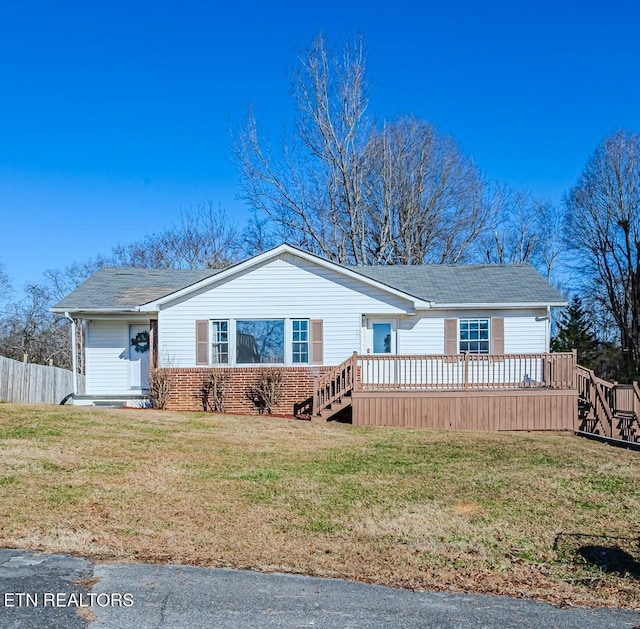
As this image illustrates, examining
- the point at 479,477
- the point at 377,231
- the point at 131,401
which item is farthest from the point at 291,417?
the point at 377,231

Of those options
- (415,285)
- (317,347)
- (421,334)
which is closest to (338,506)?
(317,347)

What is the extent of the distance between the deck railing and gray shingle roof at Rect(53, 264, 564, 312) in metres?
2.73

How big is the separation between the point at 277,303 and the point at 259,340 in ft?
3.56

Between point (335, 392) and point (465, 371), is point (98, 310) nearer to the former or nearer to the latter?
point (335, 392)

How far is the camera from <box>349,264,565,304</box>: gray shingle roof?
19172 millimetres

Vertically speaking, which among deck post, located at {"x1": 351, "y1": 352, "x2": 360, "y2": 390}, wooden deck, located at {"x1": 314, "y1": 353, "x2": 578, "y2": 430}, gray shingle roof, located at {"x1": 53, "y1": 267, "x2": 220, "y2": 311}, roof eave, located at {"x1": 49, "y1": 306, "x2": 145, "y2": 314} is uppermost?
gray shingle roof, located at {"x1": 53, "y1": 267, "x2": 220, "y2": 311}

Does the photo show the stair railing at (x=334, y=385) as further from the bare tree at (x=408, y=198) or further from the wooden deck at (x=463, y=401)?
the bare tree at (x=408, y=198)

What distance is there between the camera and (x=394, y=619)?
493 cm

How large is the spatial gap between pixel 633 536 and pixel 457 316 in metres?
12.2

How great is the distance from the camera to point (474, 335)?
19219mm

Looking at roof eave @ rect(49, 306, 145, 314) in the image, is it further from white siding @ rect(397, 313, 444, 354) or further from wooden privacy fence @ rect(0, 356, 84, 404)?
white siding @ rect(397, 313, 444, 354)

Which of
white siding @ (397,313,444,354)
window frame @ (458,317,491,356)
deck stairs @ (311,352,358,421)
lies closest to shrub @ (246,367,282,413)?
deck stairs @ (311,352,358,421)

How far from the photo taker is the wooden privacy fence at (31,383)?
19406 millimetres

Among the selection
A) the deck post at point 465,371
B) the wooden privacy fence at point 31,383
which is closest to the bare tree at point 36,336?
the wooden privacy fence at point 31,383
